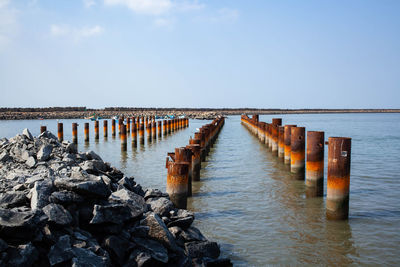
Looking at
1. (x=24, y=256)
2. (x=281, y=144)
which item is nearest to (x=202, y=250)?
(x=24, y=256)

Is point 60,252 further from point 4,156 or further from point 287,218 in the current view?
point 4,156

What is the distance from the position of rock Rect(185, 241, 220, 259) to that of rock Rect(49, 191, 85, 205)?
67.7 inches

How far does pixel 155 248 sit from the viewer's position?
5.07 m

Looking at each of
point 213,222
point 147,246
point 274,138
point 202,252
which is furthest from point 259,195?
point 274,138

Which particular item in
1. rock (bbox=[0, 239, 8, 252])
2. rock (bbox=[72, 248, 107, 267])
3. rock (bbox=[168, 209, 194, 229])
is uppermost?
rock (bbox=[0, 239, 8, 252])

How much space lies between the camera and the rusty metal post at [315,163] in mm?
8984

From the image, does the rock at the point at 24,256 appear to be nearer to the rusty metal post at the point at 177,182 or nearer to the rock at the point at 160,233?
the rock at the point at 160,233

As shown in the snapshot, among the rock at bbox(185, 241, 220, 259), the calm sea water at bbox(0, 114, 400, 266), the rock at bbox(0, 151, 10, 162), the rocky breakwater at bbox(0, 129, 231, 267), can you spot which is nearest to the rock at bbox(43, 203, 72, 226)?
the rocky breakwater at bbox(0, 129, 231, 267)

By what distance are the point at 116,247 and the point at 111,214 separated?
49 centimetres

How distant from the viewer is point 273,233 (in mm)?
7219

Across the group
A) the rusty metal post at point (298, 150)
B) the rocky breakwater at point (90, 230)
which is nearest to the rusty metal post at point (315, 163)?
the rusty metal post at point (298, 150)

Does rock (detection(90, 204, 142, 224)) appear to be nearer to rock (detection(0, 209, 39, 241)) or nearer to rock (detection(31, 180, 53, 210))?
rock (detection(31, 180, 53, 210))

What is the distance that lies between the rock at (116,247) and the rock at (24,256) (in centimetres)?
88

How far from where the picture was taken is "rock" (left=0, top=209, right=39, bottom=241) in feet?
14.1
